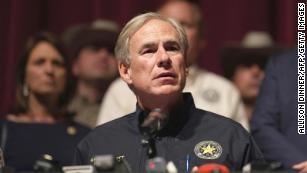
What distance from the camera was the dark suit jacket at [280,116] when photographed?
256cm

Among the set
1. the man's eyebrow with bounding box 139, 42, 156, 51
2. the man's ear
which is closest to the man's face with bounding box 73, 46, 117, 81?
the man's ear

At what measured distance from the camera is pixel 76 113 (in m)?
3.37

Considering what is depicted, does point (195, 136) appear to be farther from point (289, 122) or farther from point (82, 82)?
point (82, 82)

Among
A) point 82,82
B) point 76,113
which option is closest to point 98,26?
point 82,82

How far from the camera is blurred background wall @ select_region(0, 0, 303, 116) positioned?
4297mm

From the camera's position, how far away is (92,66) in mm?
3766

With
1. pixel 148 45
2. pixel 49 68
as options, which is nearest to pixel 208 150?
pixel 148 45

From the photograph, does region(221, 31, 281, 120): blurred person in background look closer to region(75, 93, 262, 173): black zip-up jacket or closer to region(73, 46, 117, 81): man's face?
region(73, 46, 117, 81): man's face

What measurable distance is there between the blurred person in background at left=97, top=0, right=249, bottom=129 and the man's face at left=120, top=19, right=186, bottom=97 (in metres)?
0.79

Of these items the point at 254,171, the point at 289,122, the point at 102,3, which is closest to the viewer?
the point at 254,171

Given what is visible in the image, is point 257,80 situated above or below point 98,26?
below

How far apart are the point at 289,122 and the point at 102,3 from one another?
200cm

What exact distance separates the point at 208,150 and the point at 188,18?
1.18 meters

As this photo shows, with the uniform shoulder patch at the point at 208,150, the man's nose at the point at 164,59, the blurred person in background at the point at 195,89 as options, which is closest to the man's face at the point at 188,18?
the blurred person in background at the point at 195,89
